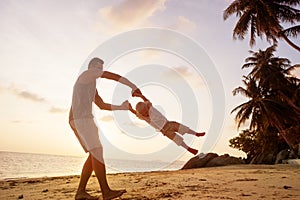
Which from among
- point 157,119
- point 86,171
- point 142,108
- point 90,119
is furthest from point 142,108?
point 86,171

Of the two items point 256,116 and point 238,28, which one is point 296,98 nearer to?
point 256,116

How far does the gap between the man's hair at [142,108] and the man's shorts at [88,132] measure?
75cm

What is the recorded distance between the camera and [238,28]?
2419 centimetres

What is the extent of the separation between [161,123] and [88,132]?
1123 mm

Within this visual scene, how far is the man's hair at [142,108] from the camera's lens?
13.7ft

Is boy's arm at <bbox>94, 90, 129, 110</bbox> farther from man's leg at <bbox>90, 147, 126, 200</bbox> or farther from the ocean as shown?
the ocean

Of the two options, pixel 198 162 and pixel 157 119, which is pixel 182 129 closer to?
pixel 157 119

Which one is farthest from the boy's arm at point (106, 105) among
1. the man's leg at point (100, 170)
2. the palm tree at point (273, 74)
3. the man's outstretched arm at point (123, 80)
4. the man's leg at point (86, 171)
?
the palm tree at point (273, 74)

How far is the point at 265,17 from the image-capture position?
74.5ft

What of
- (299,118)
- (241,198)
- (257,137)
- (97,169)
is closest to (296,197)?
(241,198)

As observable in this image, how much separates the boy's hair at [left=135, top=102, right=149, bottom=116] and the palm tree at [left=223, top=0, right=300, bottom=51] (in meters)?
19.9

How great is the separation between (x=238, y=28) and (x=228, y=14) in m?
1.46

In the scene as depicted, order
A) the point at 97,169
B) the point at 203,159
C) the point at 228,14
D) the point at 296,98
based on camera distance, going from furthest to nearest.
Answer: the point at 296,98
the point at 228,14
the point at 203,159
the point at 97,169

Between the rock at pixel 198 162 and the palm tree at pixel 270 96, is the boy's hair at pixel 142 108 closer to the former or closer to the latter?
the rock at pixel 198 162
